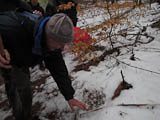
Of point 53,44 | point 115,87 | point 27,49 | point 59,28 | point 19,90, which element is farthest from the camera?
point 115,87

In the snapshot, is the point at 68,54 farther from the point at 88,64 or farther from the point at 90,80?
the point at 90,80

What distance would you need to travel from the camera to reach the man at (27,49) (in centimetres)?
114

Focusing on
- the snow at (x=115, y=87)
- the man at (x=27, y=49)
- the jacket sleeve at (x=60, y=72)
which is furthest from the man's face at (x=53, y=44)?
the snow at (x=115, y=87)

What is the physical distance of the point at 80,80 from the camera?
2217 millimetres

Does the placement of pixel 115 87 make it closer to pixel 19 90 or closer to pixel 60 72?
pixel 60 72

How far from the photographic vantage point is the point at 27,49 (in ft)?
4.55

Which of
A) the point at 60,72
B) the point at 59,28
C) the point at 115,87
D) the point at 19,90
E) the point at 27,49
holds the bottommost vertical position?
the point at 115,87

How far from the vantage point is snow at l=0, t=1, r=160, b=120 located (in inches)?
55.1

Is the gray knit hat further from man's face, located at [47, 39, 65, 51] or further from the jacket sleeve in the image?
the jacket sleeve

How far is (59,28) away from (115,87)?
3.71 ft

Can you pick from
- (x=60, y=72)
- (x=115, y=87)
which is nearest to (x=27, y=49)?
(x=60, y=72)

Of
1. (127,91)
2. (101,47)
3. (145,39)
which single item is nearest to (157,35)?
(145,39)

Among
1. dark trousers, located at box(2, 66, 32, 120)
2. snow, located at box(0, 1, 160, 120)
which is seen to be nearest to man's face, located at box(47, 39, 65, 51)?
dark trousers, located at box(2, 66, 32, 120)

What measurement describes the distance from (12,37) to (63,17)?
56 cm
